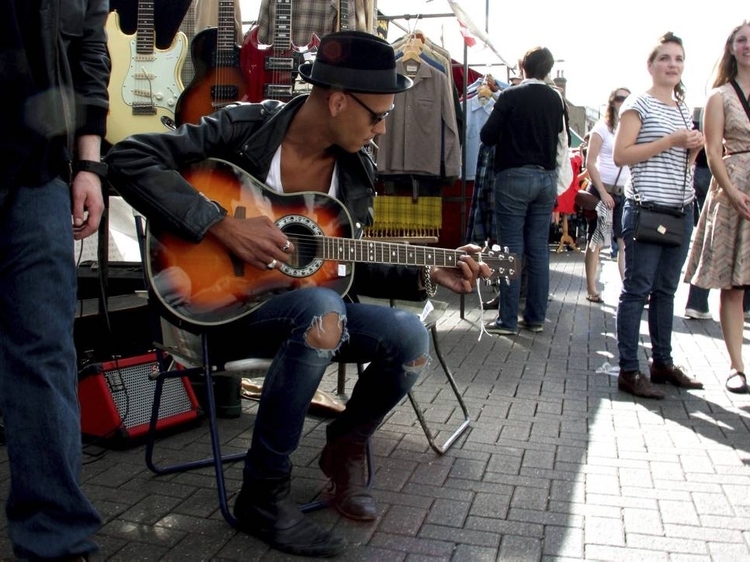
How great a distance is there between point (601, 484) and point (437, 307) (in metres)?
0.97

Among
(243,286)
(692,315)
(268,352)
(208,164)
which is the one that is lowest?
(692,315)

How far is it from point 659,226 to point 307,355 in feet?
8.69

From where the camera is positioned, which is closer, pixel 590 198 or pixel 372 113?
pixel 372 113

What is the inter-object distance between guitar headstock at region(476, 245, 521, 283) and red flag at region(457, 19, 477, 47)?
4.10 m

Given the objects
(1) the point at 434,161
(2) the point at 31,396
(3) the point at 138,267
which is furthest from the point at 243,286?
(1) the point at 434,161

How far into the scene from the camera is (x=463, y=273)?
2990 millimetres

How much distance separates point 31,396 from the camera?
199 centimetres

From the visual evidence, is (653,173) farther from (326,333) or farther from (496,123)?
(326,333)

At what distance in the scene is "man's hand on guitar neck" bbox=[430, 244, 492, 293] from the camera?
2.96 meters

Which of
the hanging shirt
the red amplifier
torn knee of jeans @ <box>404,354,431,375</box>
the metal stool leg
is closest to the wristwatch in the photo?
torn knee of jeans @ <box>404,354,431,375</box>

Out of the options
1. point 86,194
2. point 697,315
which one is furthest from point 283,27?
point 697,315

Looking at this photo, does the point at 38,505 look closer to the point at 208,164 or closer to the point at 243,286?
the point at 243,286

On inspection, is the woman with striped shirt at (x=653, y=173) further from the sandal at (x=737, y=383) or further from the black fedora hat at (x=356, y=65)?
the black fedora hat at (x=356, y=65)

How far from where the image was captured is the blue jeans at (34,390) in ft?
6.52
